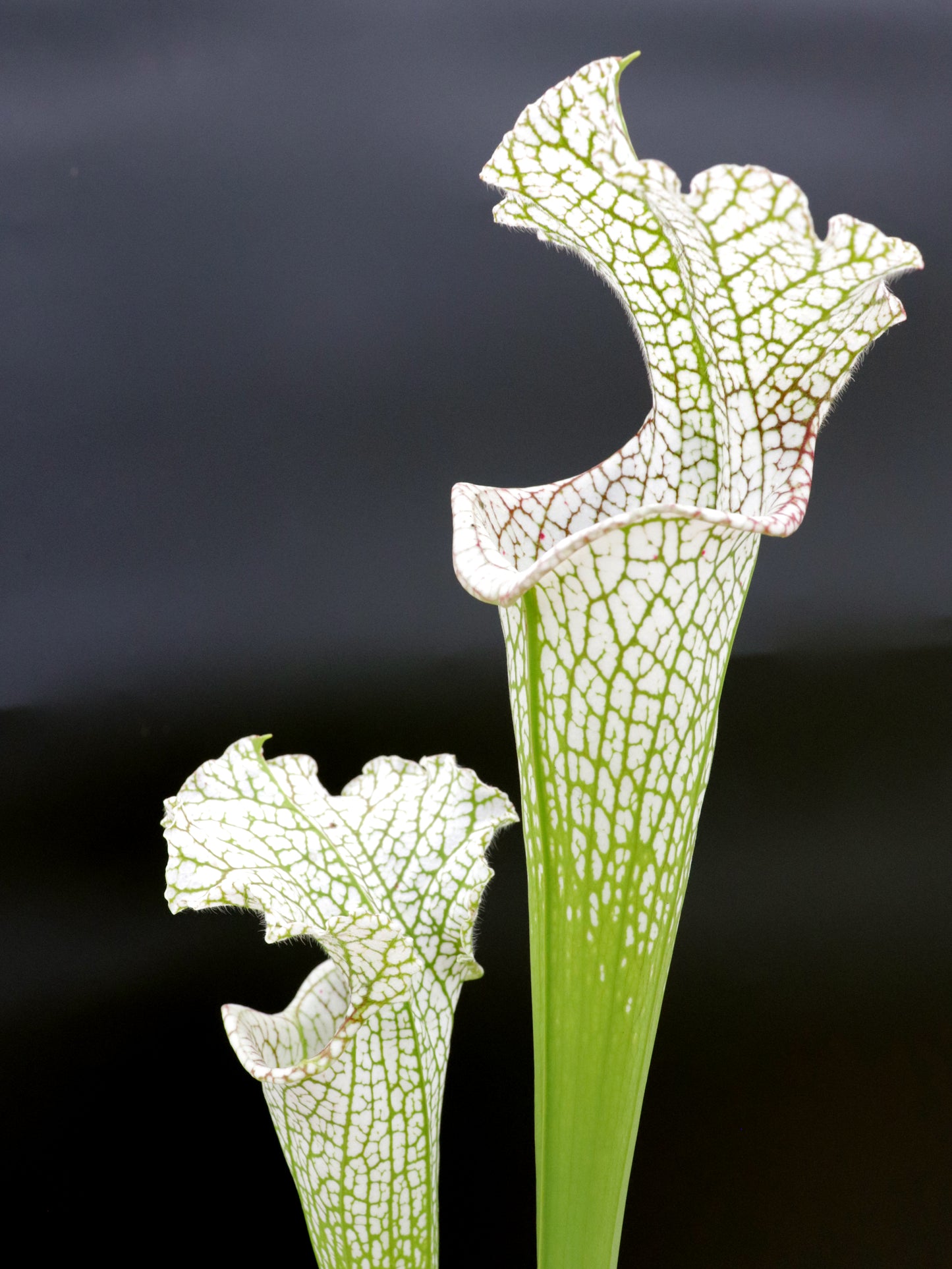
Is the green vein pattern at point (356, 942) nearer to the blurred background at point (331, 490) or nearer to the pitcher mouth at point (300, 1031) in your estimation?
the pitcher mouth at point (300, 1031)

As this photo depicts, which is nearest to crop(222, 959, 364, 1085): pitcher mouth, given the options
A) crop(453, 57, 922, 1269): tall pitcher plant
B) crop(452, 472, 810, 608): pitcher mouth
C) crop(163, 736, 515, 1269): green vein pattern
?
crop(163, 736, 515, 1269): green vein pattern

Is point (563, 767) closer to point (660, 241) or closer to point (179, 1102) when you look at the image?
point (660, 241)

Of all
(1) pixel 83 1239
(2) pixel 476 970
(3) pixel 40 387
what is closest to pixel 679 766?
(2) pixel 476 970

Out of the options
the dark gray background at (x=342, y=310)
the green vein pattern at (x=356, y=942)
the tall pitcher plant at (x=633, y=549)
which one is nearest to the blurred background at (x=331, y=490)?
the dark gray background at (x=342, y=310)

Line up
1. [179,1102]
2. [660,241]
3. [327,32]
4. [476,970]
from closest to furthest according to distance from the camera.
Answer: [660,241]
[476,970]
[327,32]
[179,1102]

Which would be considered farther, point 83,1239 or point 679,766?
point 83,1239

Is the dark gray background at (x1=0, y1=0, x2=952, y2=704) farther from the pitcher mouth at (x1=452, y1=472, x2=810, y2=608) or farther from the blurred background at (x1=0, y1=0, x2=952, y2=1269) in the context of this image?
the pitcher mouth at (x1=452, y1=472, x2=810, y2=608)

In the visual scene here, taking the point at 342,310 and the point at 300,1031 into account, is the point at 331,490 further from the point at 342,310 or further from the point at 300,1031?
the point at 300,1031

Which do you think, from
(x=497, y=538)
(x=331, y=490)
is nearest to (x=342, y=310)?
(x=331, y=490)
